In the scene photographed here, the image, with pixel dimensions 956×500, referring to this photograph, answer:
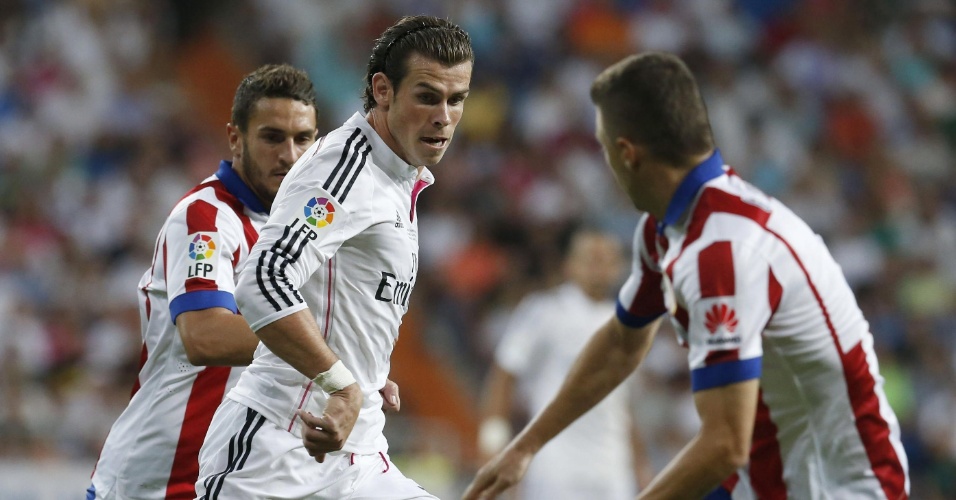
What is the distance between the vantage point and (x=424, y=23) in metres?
4.52

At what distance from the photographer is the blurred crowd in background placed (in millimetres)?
11734

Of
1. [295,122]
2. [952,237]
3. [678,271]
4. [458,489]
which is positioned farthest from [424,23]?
[952,237]

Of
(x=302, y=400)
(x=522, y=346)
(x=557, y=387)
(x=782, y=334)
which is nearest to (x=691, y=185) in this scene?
(x=782, y=334)

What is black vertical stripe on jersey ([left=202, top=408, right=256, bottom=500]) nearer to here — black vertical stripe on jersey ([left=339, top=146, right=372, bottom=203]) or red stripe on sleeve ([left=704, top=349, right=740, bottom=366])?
black vertical stripe on jersey ([left=339, top=146, right=372, bottom=203])

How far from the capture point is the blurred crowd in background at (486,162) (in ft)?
38.5

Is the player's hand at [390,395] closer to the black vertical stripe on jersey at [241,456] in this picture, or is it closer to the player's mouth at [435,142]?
the black vertical stripe on jersey at [241,456]

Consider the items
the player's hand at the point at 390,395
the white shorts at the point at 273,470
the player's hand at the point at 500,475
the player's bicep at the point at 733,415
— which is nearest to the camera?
the player's bicep at the point at 733,415

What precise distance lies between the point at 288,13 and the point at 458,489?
302 inches

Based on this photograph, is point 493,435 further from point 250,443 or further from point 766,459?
point 766,459

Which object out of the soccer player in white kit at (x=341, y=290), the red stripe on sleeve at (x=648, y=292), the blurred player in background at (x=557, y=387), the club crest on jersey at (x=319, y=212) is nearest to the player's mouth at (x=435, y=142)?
the soccer player in white kit at (x=341, y=290)

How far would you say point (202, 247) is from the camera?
4875mm

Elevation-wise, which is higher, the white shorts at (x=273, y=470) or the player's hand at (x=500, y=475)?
the white shorts at (x=273, y=470)

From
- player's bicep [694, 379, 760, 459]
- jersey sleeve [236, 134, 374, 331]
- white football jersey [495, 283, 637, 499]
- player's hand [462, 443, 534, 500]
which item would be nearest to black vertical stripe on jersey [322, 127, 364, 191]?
jersey sleeve [236, 134, 374, 331]

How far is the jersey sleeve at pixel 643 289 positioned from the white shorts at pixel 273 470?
960 millimetres
